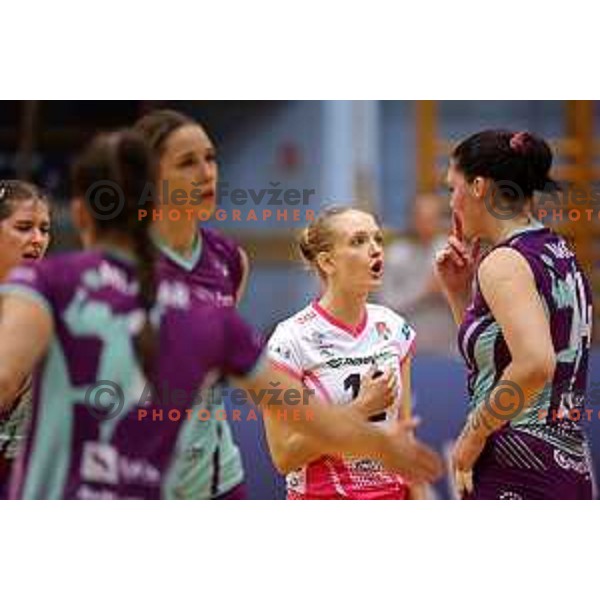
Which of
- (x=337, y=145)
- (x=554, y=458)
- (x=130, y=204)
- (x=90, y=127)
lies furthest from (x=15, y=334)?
(x=90, y=127)

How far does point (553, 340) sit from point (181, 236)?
36.2 inches

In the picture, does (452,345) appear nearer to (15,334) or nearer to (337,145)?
(337,145)

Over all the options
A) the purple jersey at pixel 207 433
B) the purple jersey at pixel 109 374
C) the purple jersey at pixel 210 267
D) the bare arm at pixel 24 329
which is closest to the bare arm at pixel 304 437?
the purple jersey at pixel 207 433

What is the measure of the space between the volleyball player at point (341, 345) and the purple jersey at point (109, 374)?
935 mm

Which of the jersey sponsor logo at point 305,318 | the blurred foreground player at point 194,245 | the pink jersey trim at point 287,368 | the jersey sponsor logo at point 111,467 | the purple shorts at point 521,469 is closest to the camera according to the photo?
the jersey sponsor logo at point 111,467

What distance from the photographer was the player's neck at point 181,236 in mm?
3260

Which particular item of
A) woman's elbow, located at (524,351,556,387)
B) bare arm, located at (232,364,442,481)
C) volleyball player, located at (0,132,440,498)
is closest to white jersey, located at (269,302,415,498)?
woman's elbow, located at (524,351,556,387)

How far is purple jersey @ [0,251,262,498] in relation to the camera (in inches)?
105

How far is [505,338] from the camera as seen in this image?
3.36m

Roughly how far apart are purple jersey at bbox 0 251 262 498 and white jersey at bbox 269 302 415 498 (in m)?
0.94

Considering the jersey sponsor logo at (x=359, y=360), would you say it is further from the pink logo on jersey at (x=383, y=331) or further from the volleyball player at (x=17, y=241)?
the volleyball player at (x=17, y=241)

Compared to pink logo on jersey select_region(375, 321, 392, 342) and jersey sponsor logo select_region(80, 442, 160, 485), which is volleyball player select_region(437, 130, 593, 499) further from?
jersey sponsor logo select_region(80, 442, 160, 485)

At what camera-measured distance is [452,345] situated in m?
5.07
